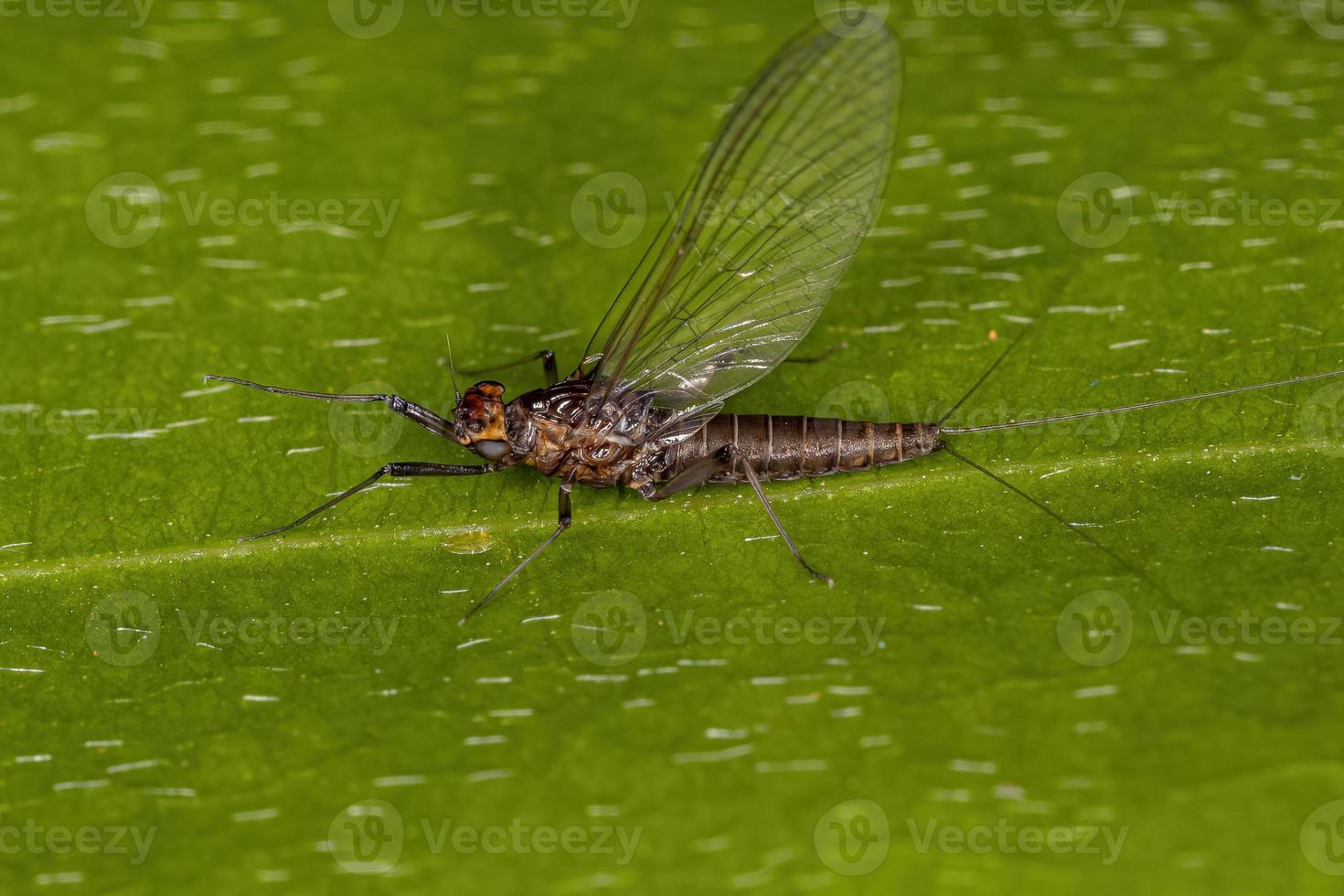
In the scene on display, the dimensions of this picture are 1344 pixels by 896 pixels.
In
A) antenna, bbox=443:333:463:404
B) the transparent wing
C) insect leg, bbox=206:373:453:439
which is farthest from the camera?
antenna, bbox=443:333:463:404

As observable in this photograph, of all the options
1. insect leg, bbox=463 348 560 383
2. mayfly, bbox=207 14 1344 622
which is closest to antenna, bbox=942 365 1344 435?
mayfly, bbox=207 14 1344 622

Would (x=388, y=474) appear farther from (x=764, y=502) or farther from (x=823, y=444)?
(x=823, y=444)

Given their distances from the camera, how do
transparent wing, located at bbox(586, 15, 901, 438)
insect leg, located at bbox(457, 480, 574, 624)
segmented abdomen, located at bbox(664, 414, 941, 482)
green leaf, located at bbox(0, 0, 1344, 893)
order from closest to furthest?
green leaf, located at bbox(0, 0, 1344, 893), insect leg, located at bbox(457, 480, 574, 624), segmented abdomen, located at bbox(664, 414, 941, 482), transparent wing, located at bbox(586, 15, 901, 438)

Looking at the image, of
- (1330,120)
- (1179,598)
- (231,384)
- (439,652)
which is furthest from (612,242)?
(1330,120)

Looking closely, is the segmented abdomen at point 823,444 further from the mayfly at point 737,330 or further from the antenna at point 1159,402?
the antenna at point 1159,402

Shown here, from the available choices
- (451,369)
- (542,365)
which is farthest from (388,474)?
(542,365)

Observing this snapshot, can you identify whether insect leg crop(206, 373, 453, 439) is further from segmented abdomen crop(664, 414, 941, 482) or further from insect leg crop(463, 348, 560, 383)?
segmented abdomen crop(664, 414, 941, 482)

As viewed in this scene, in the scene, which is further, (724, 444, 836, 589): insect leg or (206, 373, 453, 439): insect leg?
(206, 373, 453, 439): insect leg

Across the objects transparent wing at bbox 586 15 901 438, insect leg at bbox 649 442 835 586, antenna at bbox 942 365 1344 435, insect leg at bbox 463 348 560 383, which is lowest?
insect leg at bbox 649 442 835 586

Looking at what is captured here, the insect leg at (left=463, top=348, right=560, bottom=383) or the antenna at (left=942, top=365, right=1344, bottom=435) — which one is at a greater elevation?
the insect leg at (left=463, top=348, right=560, bottom=383)
